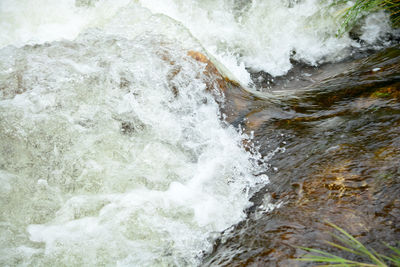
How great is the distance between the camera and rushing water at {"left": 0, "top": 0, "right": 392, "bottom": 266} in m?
2.06

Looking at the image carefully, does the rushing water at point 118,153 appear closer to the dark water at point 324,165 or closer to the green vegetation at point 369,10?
the dark water at point 324,165

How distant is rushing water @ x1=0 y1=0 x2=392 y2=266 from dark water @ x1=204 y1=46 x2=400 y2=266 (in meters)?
0.20

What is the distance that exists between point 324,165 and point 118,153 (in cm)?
156

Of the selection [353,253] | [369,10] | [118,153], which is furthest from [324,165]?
[369,10]

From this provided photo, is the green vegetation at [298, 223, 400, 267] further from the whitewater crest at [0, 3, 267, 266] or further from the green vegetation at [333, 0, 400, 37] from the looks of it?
the green vegetation at [333, 0, 400, 37]

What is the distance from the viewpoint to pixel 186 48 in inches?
120

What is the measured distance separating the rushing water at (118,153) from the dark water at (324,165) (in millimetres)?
197

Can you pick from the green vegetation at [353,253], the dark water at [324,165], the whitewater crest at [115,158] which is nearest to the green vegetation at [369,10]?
the dark water at [324,165]

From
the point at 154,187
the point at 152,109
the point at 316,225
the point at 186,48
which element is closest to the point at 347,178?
the point at 316,225

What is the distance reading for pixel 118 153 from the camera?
8.32ft

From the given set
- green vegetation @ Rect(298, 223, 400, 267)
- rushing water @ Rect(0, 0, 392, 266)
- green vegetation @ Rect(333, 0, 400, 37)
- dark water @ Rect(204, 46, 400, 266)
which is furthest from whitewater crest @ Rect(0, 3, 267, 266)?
green vegetation @ Rect(333, 0, 400, 37)

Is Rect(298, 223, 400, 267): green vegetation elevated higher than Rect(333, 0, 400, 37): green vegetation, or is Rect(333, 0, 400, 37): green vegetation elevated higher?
Rect(333, 0, 400, 37): green vegetation

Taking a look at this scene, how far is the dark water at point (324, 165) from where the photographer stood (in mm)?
1599

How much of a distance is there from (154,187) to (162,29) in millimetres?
1790
